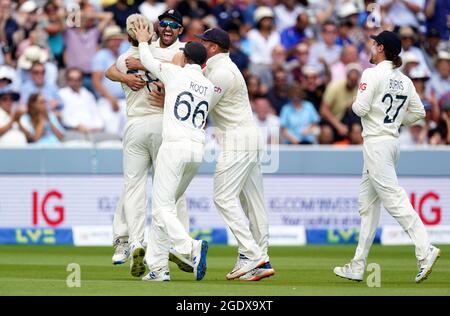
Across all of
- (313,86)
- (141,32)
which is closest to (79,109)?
(313,86)

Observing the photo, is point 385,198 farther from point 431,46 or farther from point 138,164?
point 431,46

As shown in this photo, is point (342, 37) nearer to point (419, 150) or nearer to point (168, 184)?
point (419, 150)

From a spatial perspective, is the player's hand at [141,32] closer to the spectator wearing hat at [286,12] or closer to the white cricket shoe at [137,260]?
the white cricket shoe at [137,260]

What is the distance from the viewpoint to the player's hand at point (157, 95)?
11070 millimetres

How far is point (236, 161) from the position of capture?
35.3 ft

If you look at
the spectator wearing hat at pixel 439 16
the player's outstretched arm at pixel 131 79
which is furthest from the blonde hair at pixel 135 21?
the spectator wearing hat at pixel 439 16

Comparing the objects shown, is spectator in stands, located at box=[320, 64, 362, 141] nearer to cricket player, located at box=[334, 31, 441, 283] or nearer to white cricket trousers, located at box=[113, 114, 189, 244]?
white cricket trousers, located at box=[113, 114, 189, 244]

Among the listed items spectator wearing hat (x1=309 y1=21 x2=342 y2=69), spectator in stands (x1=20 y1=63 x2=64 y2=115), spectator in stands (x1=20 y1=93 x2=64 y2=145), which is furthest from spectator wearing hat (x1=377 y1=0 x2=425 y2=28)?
spectator in stands (x1=20 y1=93 x2=64 y2=145)

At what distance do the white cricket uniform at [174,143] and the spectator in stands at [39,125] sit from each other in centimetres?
658

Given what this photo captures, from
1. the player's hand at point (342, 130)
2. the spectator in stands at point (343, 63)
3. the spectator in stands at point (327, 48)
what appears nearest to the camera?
the player's hand at point (342, 130)

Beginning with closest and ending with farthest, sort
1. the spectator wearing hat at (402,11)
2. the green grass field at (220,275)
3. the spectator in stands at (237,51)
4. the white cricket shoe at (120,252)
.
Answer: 1. the green grass field at (220,275)
2. the white cricket shoe at (120,252)
3. the spectator in stands at (237,51)
4. the spectator wearing hat at (402,11)

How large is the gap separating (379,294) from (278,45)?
10.2 m

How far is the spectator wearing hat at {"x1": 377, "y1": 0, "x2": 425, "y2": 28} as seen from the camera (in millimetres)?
19906

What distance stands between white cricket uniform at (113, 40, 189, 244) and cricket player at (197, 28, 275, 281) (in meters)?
0.56
